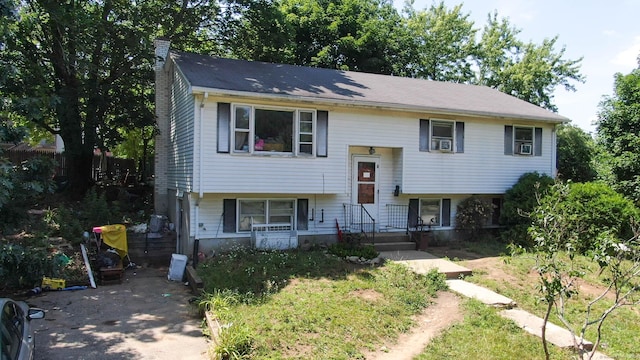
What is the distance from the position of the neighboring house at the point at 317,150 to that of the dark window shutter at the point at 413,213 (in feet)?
0.12

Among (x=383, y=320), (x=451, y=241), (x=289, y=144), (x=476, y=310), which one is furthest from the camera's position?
(x=451, y=241)

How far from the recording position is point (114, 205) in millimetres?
14977

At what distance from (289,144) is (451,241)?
6457 millimetres

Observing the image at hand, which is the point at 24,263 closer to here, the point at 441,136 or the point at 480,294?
the point at 480,294

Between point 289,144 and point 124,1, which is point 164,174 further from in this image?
point 124,1

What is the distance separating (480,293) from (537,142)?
862cm

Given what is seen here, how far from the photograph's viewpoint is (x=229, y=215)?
39.1ft

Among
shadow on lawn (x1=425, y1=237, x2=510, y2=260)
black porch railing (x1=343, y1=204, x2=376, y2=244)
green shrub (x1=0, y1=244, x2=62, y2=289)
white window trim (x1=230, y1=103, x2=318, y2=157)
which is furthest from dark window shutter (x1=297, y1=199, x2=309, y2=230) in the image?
green shrub (x1=0, y1=244, x2=62, y2=289)

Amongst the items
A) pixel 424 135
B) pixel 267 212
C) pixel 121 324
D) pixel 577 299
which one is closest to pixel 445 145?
pixel 424 135

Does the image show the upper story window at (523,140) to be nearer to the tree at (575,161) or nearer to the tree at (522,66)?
the tree at (575,161)

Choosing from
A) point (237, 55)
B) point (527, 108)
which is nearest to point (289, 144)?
point (527, 108)

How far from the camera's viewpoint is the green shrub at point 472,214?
14180 mm

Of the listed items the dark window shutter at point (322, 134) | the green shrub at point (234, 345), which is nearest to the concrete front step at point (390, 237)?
the dark window shutter at point (322, 134)

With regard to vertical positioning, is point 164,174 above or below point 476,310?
above
